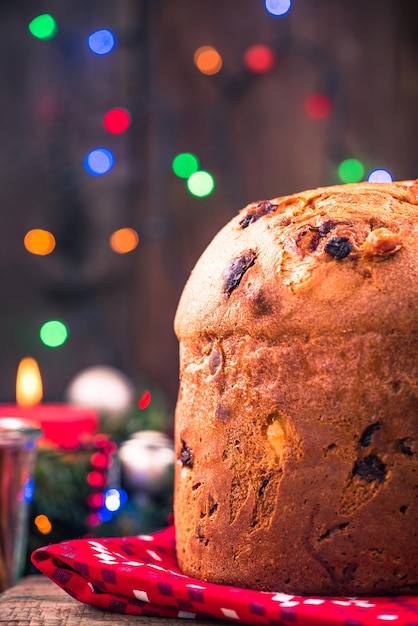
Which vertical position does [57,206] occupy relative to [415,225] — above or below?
above

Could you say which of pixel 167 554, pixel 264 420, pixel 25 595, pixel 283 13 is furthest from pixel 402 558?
pixel 283 13

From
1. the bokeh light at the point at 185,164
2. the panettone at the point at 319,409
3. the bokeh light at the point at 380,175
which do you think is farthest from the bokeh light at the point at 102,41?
the panettone at the point at 319,409

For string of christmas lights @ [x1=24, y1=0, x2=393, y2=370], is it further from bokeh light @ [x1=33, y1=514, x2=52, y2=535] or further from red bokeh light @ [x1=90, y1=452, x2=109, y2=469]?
bokeh light @ [x1=33, y1=514, x2=52, y2=535]

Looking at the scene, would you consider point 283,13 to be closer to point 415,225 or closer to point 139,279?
point 139,279

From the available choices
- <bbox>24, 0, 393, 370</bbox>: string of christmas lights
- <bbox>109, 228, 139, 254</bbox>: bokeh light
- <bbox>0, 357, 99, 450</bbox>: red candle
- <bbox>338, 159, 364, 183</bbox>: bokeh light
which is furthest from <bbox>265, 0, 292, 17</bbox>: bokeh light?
<bbox>0, 357, 99, 450</bbox>: red candle

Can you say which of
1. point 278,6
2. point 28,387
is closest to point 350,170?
point 278,6

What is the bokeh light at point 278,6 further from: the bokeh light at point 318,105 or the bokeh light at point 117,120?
the bokeh light at point 117,120
